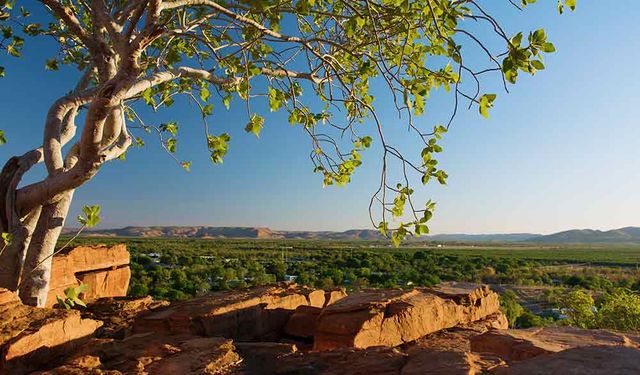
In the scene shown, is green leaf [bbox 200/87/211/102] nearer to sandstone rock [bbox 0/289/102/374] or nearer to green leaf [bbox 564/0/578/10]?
sandstone rock [bbox 0/289/102/374]

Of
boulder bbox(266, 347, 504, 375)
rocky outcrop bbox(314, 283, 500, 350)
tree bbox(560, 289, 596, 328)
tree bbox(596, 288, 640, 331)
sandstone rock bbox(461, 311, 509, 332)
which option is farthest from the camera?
tree bbox(560, 289, 596, 328)

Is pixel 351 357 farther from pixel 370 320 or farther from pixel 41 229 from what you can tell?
pixel 41 229

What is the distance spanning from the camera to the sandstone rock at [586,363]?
3846 millimetres

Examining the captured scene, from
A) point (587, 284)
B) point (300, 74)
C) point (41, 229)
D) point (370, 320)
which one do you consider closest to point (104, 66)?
point (41, 229)

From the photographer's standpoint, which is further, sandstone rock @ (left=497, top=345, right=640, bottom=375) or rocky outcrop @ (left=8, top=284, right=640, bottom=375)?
rocky outcrop @ (left=8, top=284, right=640, bottom=375)

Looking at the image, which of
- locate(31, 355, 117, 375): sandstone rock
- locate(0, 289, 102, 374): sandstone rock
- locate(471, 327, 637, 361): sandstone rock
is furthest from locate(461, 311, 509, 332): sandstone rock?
locate(0, 289, 102, 374): sandstone rock

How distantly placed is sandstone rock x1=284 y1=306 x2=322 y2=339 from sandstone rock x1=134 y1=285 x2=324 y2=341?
0.30 meters

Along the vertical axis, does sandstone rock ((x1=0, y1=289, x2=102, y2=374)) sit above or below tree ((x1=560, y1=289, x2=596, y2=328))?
above

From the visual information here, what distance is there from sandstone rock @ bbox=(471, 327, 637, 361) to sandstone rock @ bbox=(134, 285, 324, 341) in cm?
377

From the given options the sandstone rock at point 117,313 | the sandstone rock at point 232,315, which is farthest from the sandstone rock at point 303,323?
the sandstone rock at point 117,313

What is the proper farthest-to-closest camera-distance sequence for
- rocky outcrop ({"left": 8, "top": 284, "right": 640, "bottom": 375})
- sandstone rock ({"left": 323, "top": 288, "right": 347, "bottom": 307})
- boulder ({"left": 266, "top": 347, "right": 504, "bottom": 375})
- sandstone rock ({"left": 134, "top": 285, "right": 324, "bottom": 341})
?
1. sandstone rock ({"left": 323, "top": 288, "right": 347, "bottom": 307})
2. sandstone rock ({"left": 134, "top": 285, "right": 324, "bottom": 341})
3. rocky outcrop ({"left": 8, "top": 284, "right": 640, "bottom": 375})
4. boulder ({"left": 266, "top": 347, "right": 504, "bottom": 375})

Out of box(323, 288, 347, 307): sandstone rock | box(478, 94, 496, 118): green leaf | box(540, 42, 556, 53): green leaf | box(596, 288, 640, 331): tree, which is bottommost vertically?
box(596, 288, 640, 331): tree

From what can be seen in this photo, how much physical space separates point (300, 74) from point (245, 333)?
195 inches

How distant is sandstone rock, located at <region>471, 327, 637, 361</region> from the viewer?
5.50 metres
